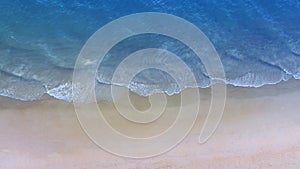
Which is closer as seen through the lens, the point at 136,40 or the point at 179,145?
the point at 179,145

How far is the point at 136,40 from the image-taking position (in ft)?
20.0

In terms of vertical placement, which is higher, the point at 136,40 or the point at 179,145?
the point at 136,40

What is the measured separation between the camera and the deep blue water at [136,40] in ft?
17.7

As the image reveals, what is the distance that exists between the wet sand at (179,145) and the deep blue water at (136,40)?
0.29m

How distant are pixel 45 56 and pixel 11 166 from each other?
1853 millimetres

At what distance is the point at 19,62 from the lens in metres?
5.52

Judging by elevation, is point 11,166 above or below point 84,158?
below

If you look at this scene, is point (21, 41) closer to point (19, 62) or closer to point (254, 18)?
point (19, 62)

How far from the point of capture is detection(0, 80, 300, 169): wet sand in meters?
4.49

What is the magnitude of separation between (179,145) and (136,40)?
6.91 feet

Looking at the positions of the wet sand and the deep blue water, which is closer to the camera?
the wet sand

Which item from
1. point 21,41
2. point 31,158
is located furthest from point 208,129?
point 21,41

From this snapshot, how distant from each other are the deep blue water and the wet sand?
0.29 metres

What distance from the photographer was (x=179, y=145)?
4.71 meters
